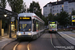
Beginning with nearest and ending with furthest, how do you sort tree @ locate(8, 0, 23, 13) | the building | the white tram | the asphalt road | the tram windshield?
1. the asphalt road
2. the white tram
3. the tram windshield
4. tree @ locate(8, 0, 23, 13)
5. the building

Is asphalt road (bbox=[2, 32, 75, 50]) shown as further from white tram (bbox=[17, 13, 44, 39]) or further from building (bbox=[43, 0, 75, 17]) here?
building (bbox=[43, 0, 75, 17])

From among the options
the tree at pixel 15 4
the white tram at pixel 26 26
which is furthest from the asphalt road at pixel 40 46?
the tree at pixel 15 4

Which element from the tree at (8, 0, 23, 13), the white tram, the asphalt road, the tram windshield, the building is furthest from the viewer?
the building

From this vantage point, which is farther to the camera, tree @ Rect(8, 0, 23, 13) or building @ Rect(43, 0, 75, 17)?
building @ Rect(43, 0, 75, 17)

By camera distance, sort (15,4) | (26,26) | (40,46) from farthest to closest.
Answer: (15,4) < (26,26) < (40,46)

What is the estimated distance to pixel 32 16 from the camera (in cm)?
1694

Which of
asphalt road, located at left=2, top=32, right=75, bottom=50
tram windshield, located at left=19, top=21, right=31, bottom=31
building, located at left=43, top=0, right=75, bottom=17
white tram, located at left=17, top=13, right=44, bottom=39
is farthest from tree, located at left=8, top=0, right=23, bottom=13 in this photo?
building, located at left=43, top=0, right=75, bottom=17

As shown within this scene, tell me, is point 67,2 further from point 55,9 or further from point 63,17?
point 63,17

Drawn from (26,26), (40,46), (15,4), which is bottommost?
(40,46)

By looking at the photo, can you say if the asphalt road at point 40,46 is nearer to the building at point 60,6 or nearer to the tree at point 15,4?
A: the tree at point 15,4

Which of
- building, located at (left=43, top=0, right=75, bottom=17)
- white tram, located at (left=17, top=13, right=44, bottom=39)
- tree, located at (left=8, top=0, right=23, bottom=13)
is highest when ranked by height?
building, located at (left=43, top=0, right=75, bottom=17)

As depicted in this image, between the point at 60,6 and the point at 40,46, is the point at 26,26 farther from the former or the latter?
the point at 60,6

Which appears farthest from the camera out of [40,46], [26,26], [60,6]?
[60,6]

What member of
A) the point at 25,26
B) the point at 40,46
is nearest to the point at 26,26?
the point at 25,26
